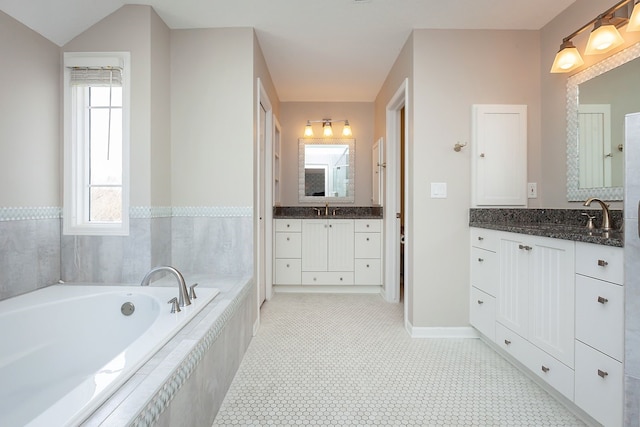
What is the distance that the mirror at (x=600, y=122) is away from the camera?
5.79 ft

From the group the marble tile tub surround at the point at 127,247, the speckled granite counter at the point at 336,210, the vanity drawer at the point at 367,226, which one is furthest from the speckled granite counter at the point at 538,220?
the marble tile tub surround at the point at 127,247

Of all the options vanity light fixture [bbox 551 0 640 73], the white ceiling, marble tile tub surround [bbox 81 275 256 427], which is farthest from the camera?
the white ceiling

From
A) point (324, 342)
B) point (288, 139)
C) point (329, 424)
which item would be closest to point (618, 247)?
point (329, 424)

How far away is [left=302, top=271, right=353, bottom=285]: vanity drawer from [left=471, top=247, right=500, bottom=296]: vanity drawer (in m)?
1.49

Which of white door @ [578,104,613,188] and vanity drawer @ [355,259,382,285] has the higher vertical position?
white door @ [578,104,613,188]

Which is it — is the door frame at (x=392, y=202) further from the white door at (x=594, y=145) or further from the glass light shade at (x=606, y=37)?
the glass light shade at (x=606, y=37)

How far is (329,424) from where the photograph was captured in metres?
1.41

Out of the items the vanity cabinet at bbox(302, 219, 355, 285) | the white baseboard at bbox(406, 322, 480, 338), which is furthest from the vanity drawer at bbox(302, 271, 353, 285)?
the white baseboard at bbox(406, 322, 480, 338)

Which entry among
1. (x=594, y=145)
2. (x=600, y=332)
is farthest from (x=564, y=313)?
(x=594, y=145)

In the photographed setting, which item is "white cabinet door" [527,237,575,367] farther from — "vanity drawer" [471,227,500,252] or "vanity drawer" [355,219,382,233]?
"vanity drawer" [355,219,382,233]

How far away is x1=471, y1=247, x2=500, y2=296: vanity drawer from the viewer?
2031 mm

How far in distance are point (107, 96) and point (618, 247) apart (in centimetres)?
304

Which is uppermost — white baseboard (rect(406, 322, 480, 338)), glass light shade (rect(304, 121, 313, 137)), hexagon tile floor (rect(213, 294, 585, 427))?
glass light shade (rect(304, 121, 313, 137))

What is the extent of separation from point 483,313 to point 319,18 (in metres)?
2.44
